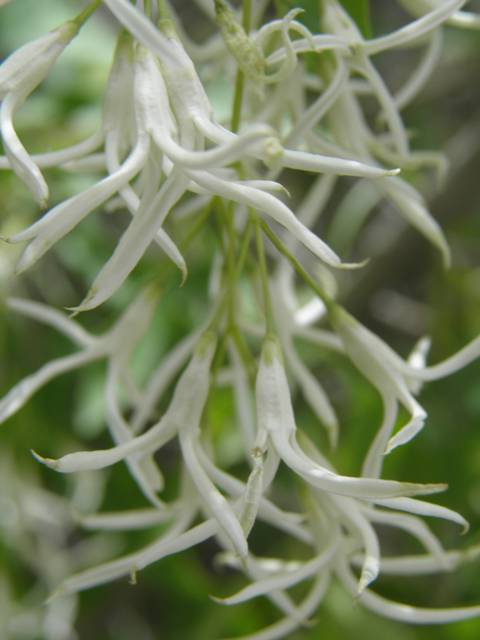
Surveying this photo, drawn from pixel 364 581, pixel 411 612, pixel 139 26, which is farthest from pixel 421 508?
pixel 139 26

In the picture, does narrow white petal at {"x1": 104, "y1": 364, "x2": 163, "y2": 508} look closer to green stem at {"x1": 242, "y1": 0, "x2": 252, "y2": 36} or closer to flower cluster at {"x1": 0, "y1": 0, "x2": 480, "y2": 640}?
flower cluster at {"x1": 0, "y1": 0, "x2": 480, "y2": 640}

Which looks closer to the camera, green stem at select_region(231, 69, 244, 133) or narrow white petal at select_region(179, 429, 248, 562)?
narrow white petal at select_region(179, 429, 248, 562)

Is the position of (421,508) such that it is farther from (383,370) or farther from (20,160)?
(20,160)

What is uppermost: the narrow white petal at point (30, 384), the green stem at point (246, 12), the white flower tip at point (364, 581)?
the green stem at point (246, 12)

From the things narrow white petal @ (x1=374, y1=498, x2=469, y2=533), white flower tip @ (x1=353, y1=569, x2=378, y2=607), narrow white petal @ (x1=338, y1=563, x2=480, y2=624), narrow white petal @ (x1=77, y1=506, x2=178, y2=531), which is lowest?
narrow white petal @ (x1=338, y1=563, x2=480, y2=624)

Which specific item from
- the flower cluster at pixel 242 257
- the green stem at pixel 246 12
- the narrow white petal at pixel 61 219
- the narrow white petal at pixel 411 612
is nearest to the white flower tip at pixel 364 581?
the flower cluster at pixel 242 257

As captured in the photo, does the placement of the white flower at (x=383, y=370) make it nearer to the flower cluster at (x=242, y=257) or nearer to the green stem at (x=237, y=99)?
the flower cluster at (x=242, y=257)

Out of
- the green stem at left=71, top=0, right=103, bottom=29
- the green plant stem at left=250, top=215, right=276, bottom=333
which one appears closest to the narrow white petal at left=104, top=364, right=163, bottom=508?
the green plant stem at left=250, top=215, right=276, bottom=333

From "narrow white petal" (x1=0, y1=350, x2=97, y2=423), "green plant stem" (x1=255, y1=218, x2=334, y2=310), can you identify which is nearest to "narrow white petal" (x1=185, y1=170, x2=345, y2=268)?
"green plant stem" (x1=255, y1=218, x2=334, y2=310)

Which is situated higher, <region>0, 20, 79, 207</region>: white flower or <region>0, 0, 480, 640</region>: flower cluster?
<region>0, 20, 79, 207</region>: white flower

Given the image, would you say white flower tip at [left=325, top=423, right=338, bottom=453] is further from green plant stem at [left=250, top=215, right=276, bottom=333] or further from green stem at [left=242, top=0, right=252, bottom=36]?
green stem at [left=242, top=0, right=252, bottom=36]
